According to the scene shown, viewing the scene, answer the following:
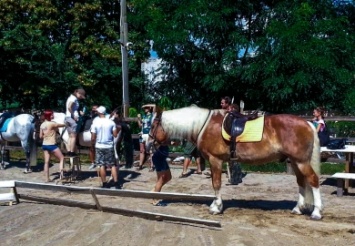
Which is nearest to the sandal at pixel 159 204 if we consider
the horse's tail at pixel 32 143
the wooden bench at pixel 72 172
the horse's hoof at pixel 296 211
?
the horse's hoof at pixel 296 211

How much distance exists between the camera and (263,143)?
29.1 ft

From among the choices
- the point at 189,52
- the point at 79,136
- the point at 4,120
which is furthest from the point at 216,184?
→ the point at 189,52

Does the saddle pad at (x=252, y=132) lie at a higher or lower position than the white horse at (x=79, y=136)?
higher

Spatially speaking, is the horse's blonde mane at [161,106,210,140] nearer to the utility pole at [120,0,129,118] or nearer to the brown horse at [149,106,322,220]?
the brown horse at [149,106,322,220]

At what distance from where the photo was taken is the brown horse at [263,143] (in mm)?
8672

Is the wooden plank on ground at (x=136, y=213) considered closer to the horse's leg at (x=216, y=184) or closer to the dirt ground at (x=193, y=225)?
the dirt ground at (x=193, y=225)

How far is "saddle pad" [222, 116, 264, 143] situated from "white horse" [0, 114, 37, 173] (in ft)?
24.2

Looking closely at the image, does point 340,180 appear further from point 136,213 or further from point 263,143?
point 136,213

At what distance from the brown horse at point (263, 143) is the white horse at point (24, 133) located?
621cm

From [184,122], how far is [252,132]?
115 cm

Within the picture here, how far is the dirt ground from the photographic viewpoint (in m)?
7.42

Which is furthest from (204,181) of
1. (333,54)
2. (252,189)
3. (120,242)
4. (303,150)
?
(333,54)

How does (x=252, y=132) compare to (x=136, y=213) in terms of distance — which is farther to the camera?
(x=252, y=132)

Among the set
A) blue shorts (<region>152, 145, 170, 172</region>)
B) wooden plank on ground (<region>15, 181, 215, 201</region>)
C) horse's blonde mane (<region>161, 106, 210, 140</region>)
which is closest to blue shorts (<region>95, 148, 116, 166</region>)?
blue shorts (<region>152, 145, 170, 172</region>)
